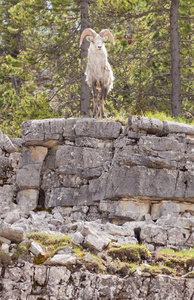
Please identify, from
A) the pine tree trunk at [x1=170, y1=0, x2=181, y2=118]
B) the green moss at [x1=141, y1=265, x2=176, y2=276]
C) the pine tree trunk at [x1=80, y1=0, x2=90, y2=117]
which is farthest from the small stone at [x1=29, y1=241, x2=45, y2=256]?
the pine tree trunk at [x1=170, y1=0, x2=181, y2=118]

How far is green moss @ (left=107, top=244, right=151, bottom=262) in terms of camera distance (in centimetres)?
956

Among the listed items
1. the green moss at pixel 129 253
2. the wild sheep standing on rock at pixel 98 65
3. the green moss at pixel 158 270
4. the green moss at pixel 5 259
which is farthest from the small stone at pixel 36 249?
the wild sheep standing on rock at pixel 98 65

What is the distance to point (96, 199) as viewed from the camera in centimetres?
1283

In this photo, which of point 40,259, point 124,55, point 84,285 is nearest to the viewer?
point 84,285

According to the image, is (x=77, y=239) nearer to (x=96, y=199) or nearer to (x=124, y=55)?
(x=96, y=199)

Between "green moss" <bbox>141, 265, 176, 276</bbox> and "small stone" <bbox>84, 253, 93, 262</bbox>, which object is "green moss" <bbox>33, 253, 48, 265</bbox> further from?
"green moss" <bbox>141, 265, 176, 276</bbox>

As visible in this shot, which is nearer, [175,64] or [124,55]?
[175,64]

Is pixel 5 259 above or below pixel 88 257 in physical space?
below

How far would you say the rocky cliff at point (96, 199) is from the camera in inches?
352

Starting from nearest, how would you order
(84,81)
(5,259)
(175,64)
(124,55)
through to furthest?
(5,259)
(175,64)
(84,81)
(124,55)

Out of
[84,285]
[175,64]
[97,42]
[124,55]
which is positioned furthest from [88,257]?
[124,55]

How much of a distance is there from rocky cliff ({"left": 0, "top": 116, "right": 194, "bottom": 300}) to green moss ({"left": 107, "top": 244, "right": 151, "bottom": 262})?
124 millimetres

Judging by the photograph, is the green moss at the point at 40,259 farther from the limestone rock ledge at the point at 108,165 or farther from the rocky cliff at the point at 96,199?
the limestone rock ledge at the point at 108,165

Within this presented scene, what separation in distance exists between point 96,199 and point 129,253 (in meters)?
3.36
